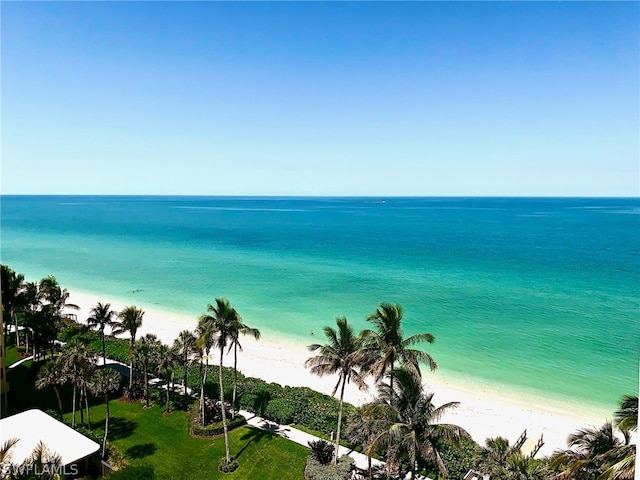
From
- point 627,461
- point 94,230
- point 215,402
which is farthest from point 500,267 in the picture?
point 94,230

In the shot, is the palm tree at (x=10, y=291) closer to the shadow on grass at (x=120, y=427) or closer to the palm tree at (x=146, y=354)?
the palm tree at (x=146, y=354)

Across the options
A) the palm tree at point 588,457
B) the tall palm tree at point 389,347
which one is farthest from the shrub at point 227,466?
the palm tree at point 588,457

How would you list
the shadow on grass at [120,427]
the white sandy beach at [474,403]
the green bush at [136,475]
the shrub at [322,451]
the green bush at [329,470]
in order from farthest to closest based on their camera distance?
the white sandy beach at [474,403]
the shadow on grass at [120,427]
the shrub at [322,451]
the green bush at [329,470]
the green bush at [136,475]

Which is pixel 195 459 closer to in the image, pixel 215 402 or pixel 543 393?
pixel 215 402

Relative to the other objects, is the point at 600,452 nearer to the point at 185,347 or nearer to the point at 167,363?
the point at 185,347

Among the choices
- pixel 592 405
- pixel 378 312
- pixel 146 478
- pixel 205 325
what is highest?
pixel 378 312

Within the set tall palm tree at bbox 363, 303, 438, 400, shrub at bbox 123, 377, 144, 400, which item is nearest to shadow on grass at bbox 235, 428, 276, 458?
tall palm tree at bbox 363, 303, 438, 400
